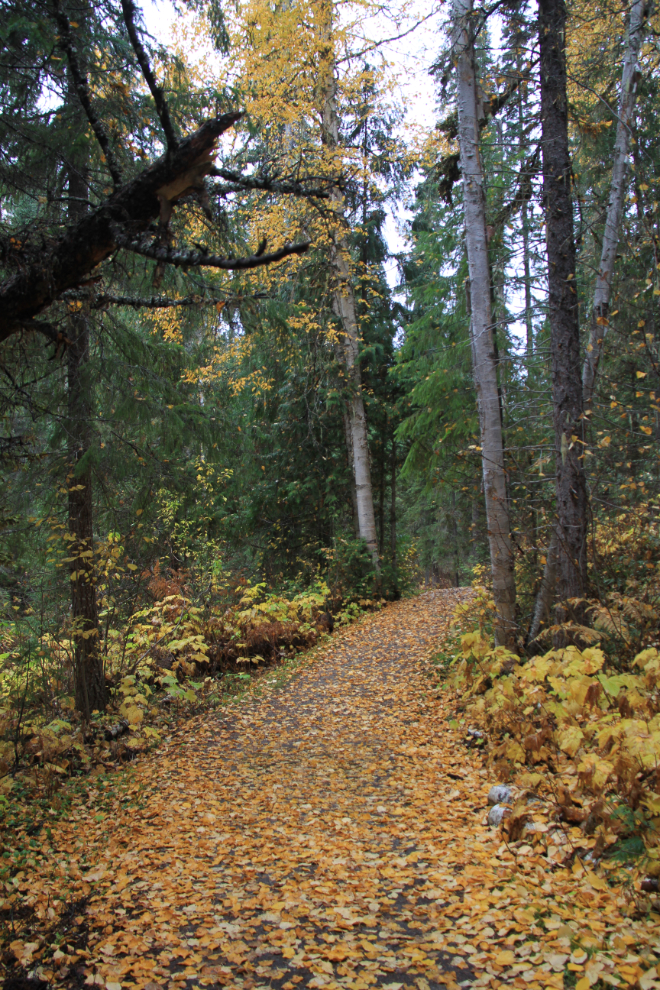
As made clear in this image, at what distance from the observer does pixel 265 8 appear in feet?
30.8

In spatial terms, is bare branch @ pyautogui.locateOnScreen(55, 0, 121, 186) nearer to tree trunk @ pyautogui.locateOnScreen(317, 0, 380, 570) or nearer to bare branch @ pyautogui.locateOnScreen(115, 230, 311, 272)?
bare branch @ pyautogui.locateOnScreen(115, 230, 311, 272)

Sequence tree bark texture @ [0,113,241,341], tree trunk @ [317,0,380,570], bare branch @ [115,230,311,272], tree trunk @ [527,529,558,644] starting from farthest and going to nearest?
tree trunk @ [317,0,380,570]
tree trunk @ [527,529,558,644]
tree bark texture @ [0,113,241,341]
bare branch @ [115,230,311,272]

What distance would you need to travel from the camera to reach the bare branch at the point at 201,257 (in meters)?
2.57

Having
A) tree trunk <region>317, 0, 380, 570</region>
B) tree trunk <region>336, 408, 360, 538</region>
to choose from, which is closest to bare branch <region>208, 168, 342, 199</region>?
tree trunk <region>317, 0, 380, 570</region>

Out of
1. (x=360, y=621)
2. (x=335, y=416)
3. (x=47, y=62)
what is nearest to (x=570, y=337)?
(x=47, y=62)

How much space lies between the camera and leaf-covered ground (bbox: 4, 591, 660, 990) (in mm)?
2678

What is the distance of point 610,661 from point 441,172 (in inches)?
266

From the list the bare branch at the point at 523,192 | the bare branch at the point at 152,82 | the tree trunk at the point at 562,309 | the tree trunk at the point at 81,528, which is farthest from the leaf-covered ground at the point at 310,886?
the bare branch at the point at 523,192

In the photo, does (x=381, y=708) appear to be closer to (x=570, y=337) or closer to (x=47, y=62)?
(x=570, y=337)

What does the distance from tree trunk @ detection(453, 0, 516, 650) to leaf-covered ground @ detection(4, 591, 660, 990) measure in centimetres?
163

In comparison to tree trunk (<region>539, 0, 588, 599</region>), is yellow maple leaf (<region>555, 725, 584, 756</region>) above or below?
below

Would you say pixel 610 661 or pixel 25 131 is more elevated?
pixel 25 131

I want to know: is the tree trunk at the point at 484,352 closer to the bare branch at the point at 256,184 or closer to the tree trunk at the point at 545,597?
the tree trunk at the point at 545,597

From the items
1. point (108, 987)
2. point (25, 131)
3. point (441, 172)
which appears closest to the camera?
point (108, 987)
